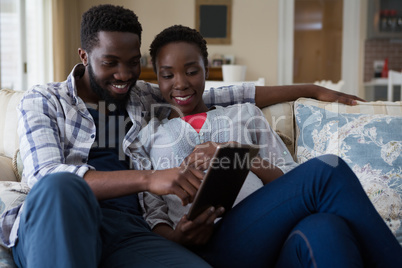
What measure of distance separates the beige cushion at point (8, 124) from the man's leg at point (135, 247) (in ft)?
2.20

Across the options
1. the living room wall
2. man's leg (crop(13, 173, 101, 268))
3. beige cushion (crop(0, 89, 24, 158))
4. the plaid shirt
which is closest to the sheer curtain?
the living room wall

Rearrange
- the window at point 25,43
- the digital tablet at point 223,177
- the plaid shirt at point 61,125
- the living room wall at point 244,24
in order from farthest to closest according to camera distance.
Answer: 1. the living room wall at point 244,24
2. the window at point 25,43
3. the plaid shirt at point 61,125
4. the digital tablet at point 223,177

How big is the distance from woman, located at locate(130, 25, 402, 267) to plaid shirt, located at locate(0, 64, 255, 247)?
148mm

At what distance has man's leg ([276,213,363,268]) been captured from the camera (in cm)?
96

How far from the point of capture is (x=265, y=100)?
5.86ft

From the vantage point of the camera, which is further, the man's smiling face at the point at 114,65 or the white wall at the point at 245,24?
the white wall at the point at 245,24

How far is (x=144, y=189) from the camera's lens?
1132 millimetres

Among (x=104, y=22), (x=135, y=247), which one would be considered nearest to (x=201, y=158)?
(x=135, y=247)

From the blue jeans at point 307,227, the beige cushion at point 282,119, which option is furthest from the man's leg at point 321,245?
the beige cushion at point 282,119

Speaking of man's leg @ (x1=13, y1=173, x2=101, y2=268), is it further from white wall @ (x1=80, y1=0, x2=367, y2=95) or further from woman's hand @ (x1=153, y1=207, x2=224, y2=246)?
white wall @ (x1=80, y1=0, x2=367, y2=95)

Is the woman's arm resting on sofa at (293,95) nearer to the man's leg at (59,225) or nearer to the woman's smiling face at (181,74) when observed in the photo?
the woman's smiling face at (181,74)

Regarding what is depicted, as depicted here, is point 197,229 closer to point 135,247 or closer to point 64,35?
point 135,247

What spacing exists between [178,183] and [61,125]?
0.50 meters

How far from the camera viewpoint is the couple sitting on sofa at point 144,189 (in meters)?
0.92
